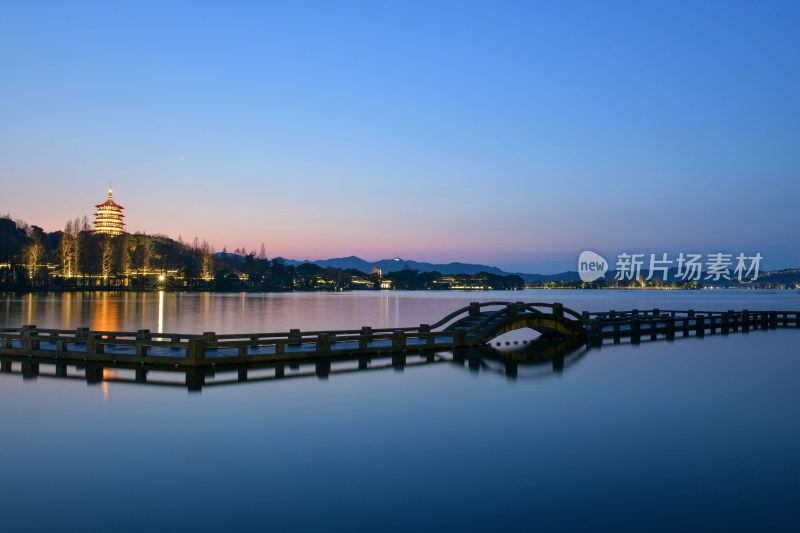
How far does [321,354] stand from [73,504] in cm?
1409

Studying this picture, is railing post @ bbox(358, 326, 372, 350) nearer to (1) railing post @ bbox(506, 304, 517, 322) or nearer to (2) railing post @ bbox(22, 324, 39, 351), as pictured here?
(1) railing post @ bbox(506, 304, 517, 322)

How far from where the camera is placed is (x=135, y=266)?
163 meters

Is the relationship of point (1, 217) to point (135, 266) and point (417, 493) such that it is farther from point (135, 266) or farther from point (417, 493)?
point (417, 493)

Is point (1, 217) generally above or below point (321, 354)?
above

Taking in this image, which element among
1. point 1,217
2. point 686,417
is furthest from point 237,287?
point 686,417

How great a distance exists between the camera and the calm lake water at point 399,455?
311 inches

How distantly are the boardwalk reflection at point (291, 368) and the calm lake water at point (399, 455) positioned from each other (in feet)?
2.77

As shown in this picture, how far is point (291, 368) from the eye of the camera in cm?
2056

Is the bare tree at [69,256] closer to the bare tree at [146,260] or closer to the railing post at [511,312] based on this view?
the bare tree at [146,260]

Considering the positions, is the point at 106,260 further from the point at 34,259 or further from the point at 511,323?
the point at 511,323

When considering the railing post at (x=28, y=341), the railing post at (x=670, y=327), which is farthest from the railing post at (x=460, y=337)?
the railing post at (x=670, y=327)

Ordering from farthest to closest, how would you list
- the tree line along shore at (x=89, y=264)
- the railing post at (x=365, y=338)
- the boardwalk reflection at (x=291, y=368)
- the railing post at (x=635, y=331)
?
1. the tree line along shore at (x=89, y=264)
2. the railing post at (x=635, y=331)
3. the railing post at (x=365, y=338)
4. the boardwalk reflection at (x=291, y=368)

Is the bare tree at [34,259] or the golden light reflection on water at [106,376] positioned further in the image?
the bare tree at [34,259]

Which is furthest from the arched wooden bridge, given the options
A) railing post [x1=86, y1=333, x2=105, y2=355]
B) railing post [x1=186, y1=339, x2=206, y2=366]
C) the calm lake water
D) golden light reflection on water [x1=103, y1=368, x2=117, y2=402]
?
railing post [x1=86, y1=333, x2=105, y2=355]
